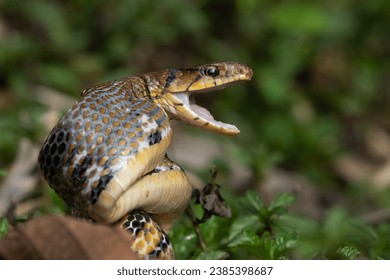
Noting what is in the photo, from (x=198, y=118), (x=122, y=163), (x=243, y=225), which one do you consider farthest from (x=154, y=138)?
(x=243, y=225)

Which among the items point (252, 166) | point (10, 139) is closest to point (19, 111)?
point (10, 139)

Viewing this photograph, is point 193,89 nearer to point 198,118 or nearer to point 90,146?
point 198,118

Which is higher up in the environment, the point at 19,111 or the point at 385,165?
the point at 19,111

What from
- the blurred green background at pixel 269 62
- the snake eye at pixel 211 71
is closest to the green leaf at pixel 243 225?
the snake eye at pixel 211 71

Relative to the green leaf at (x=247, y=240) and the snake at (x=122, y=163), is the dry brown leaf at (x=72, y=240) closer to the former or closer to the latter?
the snake at (x=122, y=163)

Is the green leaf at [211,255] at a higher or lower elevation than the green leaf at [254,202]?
higher

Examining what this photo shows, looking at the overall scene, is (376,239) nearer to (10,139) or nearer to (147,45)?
(10,139)

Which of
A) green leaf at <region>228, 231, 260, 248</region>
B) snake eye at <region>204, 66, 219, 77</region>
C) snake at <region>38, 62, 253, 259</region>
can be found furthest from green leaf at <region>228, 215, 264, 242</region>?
snake eye at <region>204, 66, 219, 77</region>
